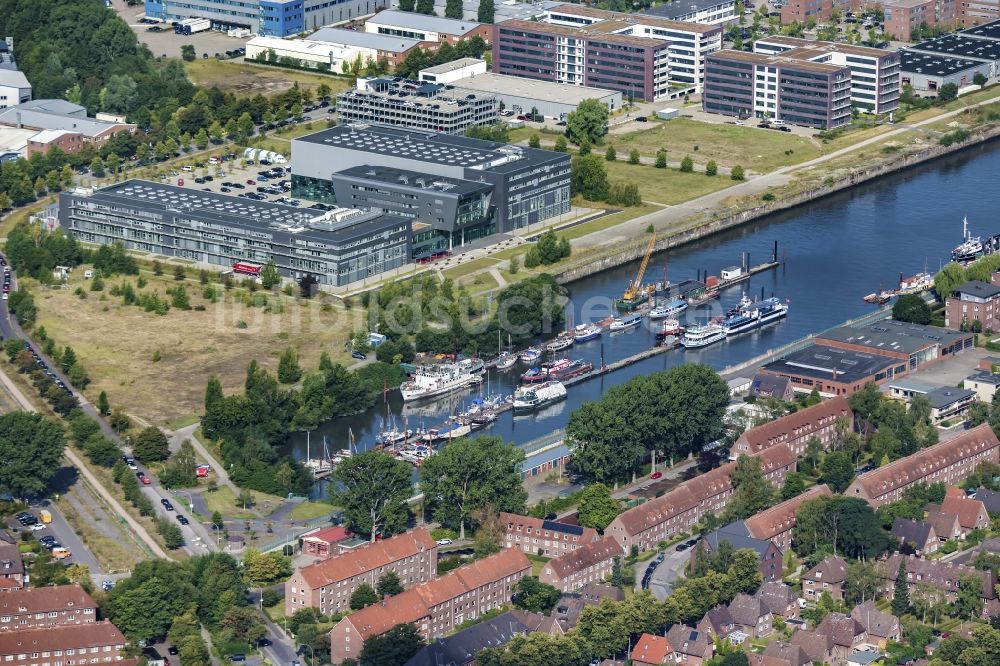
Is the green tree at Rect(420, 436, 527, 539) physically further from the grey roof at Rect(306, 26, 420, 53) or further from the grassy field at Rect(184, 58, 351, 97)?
the grey roof at Rect(306, 26, 420, 53)

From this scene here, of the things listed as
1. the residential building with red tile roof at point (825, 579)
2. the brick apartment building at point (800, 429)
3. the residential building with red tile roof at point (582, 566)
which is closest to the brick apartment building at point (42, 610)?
the residential building with red tile roof at point (582, 566)

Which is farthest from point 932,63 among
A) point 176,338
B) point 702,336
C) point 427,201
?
point 176,338

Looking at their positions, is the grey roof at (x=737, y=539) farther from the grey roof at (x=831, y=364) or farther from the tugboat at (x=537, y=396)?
the tugboat at (x=537, y=396)

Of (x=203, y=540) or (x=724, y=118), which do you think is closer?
(x=203, y=540)

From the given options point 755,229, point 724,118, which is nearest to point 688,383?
point 755,229

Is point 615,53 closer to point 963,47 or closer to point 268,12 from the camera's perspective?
point 963,47

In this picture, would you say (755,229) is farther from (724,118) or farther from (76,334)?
(76,334)

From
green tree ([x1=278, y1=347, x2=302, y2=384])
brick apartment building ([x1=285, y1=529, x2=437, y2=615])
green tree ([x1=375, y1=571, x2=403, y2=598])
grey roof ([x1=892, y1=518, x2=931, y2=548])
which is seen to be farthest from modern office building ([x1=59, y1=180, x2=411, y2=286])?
grey roof ([x1=892, y1=518, x2=931, y2=548])
